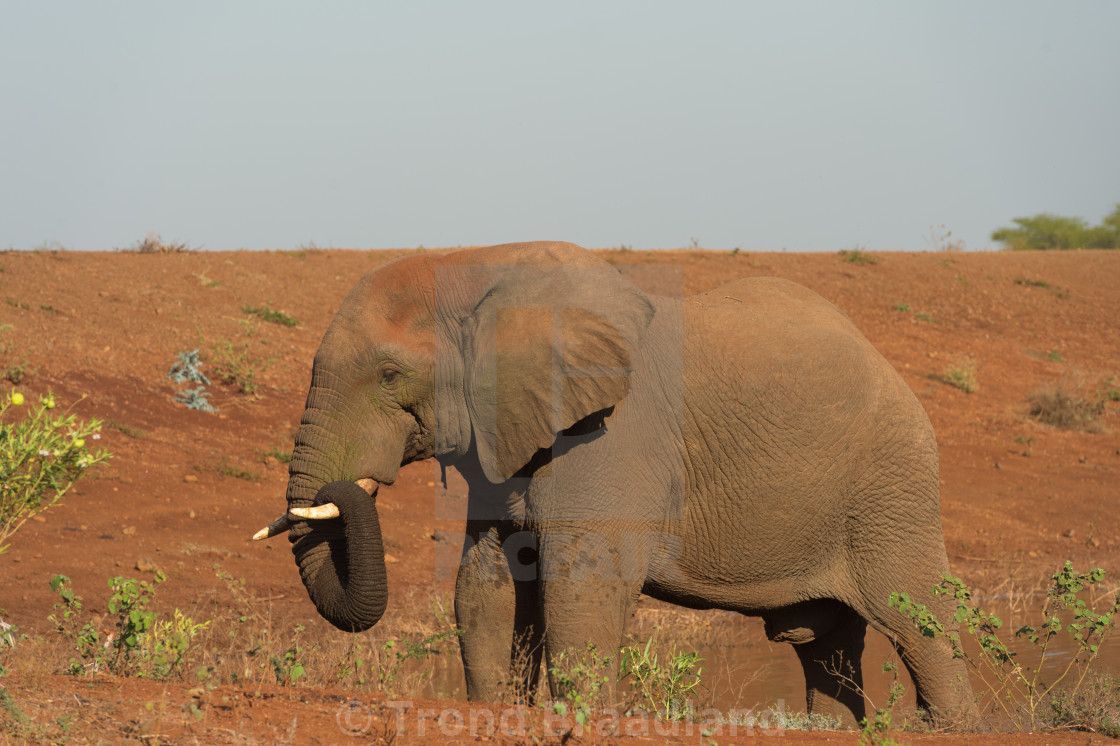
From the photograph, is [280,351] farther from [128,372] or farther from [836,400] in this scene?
[836,400]

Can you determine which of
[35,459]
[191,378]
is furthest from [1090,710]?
[191,378]

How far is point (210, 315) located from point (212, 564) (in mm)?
9223

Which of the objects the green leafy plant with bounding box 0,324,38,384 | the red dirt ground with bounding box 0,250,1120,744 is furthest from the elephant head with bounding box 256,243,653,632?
the green leafy plant with bounding box 0,324,38,384

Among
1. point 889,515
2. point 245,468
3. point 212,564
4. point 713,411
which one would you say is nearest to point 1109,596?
point 889,515

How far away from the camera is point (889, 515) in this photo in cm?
557

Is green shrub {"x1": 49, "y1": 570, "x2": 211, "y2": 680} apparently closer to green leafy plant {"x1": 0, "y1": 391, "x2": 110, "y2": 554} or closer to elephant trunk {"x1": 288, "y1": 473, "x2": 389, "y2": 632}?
elephant trunk {"x1": 288, "y1": 473, "x2": 389, "y2": 632}

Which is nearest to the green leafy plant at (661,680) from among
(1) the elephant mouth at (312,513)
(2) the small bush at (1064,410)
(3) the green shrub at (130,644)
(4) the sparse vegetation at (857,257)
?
(1) the elephant mouth at (312,513)

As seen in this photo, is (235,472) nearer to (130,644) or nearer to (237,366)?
(237,366)

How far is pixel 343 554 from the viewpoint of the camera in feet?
16.3

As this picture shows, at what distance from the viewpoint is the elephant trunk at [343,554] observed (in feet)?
15.4

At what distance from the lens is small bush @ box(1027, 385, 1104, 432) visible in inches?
675

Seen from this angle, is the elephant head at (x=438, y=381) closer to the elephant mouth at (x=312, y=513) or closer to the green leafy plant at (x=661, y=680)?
the elephant mouth at (x=312, y=513)

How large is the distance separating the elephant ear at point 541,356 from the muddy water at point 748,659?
2.35 metres

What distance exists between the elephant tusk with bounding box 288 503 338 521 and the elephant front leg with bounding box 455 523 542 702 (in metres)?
0.98
